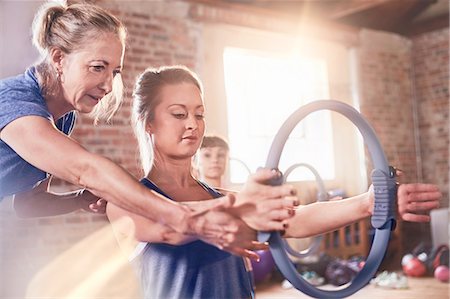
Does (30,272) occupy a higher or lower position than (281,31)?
lower

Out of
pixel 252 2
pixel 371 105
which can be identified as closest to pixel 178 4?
pixel 252 2

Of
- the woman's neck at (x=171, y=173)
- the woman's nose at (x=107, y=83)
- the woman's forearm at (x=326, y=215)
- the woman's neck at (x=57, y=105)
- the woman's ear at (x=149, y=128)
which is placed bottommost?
the woman's forearm at (x=326, y=215)

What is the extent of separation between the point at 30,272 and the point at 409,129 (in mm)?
1896

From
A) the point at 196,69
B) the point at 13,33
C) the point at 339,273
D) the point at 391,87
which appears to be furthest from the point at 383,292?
the point at 13,33

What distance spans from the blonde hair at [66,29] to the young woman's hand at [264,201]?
225mm

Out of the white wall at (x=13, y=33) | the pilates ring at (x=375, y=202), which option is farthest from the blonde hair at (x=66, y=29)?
the white wall at (x=13, y=33)

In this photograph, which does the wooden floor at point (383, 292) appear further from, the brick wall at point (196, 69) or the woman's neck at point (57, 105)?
the woman's neck at point (57, 105)

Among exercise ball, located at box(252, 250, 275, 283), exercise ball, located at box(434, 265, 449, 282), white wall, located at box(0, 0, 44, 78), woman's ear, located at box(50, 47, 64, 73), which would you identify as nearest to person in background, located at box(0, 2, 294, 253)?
woman's ear, located at box(50, 47, 64, 73)

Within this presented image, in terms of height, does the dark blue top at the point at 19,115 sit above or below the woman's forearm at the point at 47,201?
above

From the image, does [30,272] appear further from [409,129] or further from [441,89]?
[441,89]

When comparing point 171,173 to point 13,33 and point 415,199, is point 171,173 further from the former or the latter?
point 13,33

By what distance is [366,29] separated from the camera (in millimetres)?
2498

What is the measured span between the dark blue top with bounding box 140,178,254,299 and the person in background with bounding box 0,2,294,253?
7cm

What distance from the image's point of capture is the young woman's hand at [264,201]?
489mm
